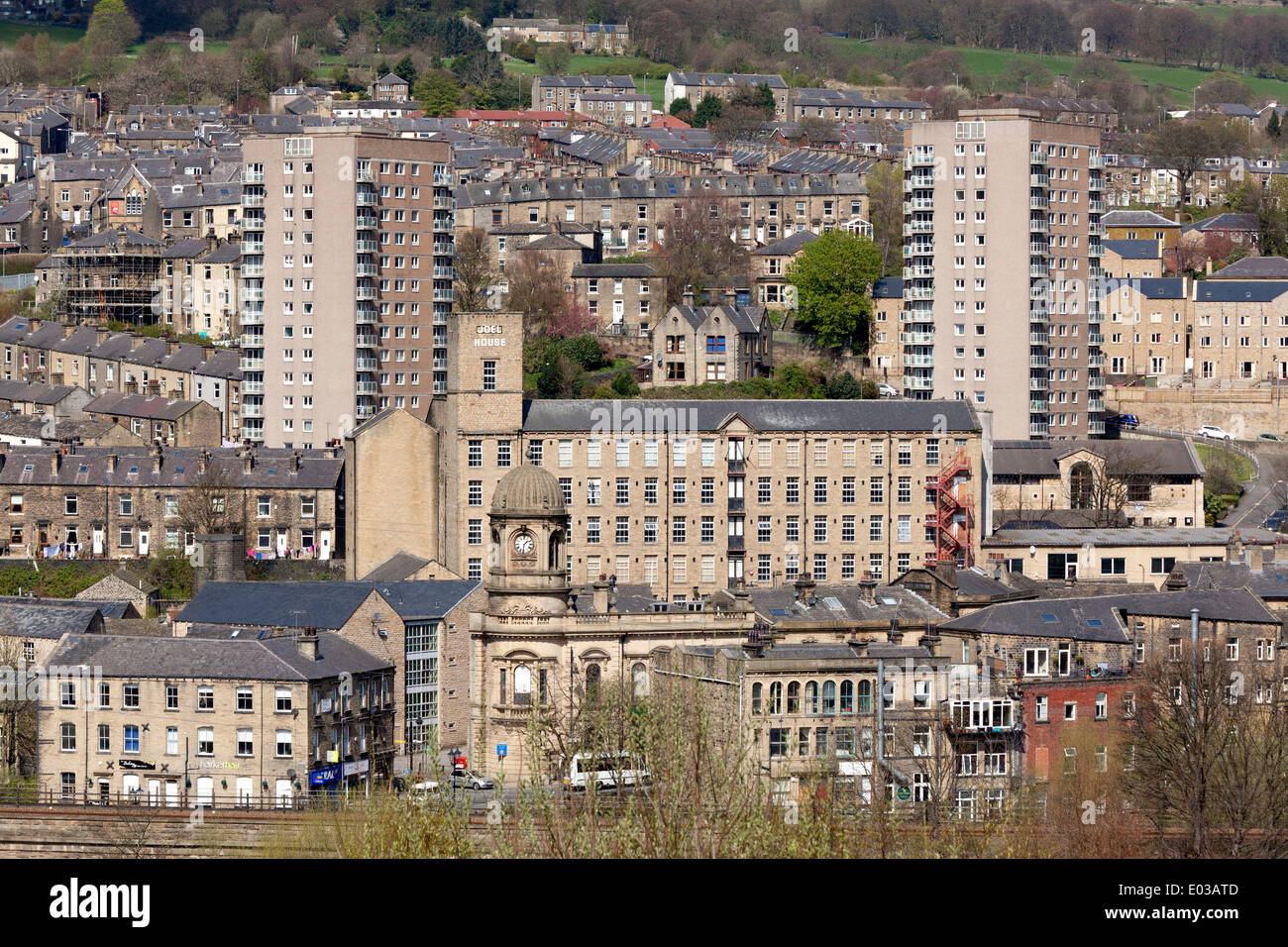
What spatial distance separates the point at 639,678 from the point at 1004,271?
149ft

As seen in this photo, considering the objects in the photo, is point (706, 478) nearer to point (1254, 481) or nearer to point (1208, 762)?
point (1254, 481)

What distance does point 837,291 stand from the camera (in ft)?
378

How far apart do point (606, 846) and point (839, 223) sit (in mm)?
106591

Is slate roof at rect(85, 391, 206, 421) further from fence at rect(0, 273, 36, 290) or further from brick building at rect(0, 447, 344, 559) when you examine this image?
fence at rect(0, 273, 36, 290)

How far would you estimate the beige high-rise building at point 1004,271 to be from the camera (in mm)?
108250

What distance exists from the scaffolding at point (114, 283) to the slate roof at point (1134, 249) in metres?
49.8

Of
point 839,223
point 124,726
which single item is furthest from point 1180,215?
point 124,726

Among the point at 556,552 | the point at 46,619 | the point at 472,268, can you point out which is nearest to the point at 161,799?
the point at 556,552

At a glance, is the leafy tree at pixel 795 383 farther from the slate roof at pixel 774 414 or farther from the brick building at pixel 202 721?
the brick building at pixel 202 721

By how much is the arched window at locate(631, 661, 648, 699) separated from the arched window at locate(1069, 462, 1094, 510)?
33.6m

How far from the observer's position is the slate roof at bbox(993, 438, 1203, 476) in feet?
321

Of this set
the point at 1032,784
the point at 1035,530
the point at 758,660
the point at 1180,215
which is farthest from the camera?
the point at 1180,215

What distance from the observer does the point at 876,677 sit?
6319 cm
